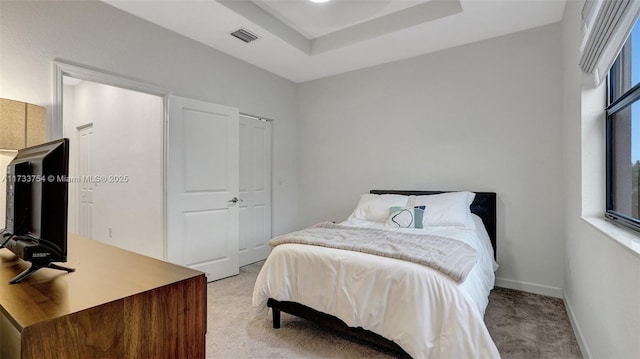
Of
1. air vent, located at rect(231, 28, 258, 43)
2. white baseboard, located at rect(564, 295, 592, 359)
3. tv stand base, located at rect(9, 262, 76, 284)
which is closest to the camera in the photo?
tv stand base, located at rect(9, 262, 76, 284)

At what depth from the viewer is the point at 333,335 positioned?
2.15 m

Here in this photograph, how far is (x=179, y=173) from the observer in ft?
10.3

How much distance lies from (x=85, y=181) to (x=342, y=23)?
159 inches

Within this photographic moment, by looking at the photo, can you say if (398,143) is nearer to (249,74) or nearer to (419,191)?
(419,191)

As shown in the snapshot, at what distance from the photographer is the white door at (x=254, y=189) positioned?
3.99 metres

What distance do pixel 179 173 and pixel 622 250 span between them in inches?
130

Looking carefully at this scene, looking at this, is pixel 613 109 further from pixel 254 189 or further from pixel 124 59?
pixel 124 59

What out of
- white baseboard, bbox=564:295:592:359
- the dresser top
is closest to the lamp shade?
the dresser top

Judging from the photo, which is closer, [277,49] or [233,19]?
[233,19]

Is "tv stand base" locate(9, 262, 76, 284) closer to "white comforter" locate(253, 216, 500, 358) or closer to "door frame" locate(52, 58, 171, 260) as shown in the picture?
"white comforter" locate(253, 216, 500, 358)

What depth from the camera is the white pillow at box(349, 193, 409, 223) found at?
10.5 ft

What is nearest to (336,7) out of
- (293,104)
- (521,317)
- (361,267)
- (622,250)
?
(293,104)

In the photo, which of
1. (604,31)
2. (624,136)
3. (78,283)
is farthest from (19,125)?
(624,136)

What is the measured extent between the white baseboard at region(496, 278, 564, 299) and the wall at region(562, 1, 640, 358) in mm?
254
